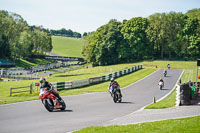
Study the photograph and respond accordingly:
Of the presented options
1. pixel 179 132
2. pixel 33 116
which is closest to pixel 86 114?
pixel 33 116

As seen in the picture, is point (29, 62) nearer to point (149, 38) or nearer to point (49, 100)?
point (149, 38)

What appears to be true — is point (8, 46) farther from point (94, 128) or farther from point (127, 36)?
point (94, 128)

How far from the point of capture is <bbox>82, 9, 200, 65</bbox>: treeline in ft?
263

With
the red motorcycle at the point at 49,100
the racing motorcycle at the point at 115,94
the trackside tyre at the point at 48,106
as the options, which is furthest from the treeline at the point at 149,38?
the trackside tyre at the point at 48,106

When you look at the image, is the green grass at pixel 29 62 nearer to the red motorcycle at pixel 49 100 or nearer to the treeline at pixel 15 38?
the treeline at pixel 15 38

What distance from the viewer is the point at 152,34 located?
8438 cm

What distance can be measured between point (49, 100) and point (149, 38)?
242 feet

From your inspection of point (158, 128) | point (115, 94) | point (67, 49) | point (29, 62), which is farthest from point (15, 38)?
point (158, 128)

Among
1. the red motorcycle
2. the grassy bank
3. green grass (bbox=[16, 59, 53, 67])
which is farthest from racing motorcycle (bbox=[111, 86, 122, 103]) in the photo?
green grass (bbox=[16, 59, 53, 67])

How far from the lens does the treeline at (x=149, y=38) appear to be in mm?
80125

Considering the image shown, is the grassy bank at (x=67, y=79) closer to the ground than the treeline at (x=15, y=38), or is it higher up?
closer to the ground

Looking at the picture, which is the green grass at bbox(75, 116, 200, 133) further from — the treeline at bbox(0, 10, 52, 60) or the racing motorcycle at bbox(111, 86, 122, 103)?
the treeline at bbox(0, 10, 52, 60)

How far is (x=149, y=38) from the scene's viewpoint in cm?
8400

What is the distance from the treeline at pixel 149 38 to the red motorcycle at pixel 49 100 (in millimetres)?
Result: 69176
